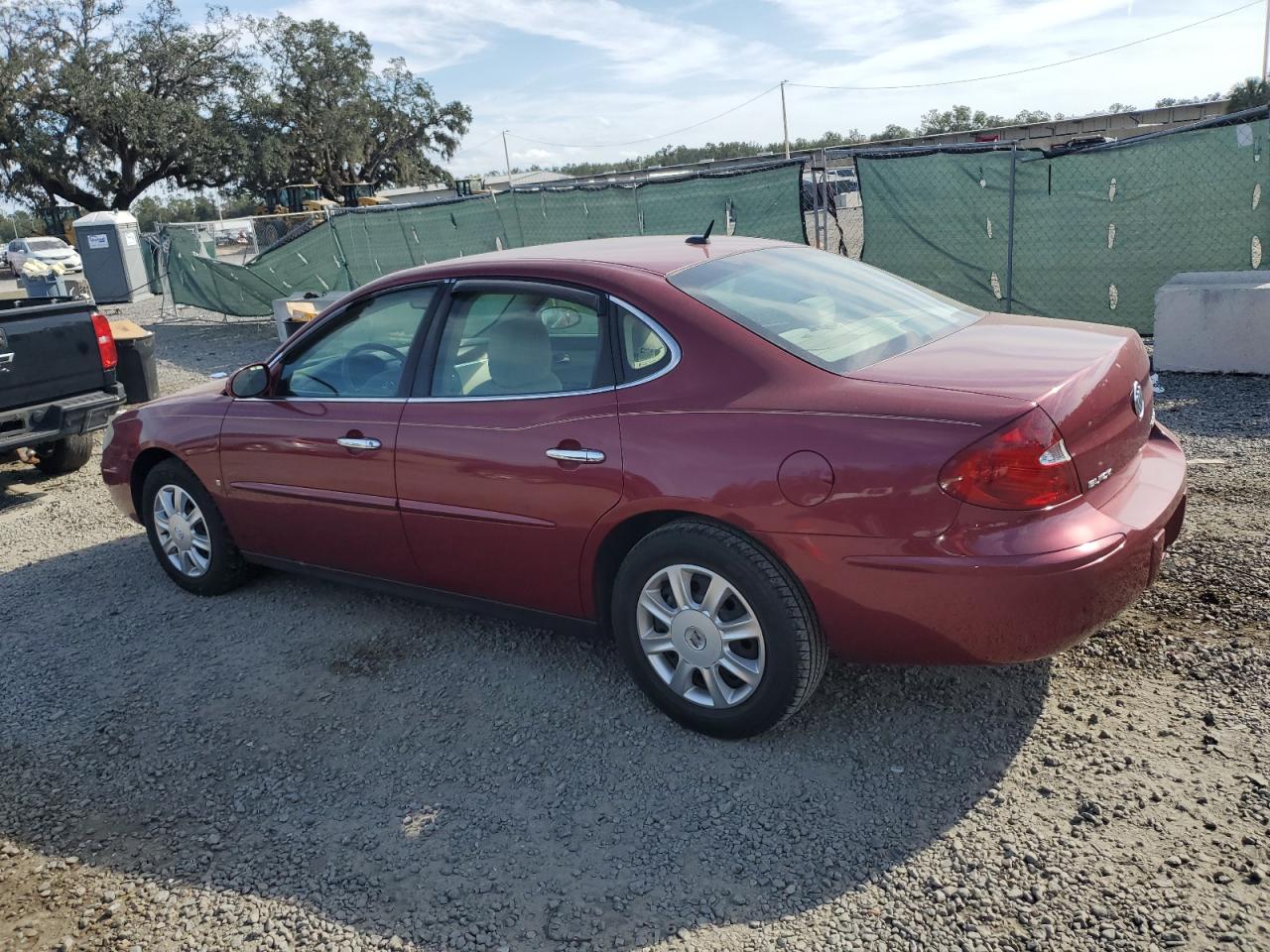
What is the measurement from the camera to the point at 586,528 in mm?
3434

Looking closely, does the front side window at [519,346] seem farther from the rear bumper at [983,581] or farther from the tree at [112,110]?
the tree at [112,110]

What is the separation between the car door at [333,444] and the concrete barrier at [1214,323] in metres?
6.17

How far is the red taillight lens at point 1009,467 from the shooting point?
8.98 feet

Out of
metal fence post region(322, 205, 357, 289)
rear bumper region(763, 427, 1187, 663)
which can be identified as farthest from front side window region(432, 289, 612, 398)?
metal fence post region(322, 205, 357, 289)

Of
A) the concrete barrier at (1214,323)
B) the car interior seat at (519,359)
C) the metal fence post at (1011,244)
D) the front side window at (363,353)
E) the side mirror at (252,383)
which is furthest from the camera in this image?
the metal fence post at (1011,244)

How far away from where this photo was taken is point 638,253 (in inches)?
152

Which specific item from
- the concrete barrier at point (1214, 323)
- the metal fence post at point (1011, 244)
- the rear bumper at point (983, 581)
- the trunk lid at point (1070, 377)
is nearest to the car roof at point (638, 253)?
the trunk lid at point (1070, 377)

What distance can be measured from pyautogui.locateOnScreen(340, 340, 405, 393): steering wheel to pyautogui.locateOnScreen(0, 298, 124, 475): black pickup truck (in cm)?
375

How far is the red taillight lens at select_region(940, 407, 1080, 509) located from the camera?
8.98ft

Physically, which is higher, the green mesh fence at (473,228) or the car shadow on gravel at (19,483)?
the green mesh fence at (473,228)

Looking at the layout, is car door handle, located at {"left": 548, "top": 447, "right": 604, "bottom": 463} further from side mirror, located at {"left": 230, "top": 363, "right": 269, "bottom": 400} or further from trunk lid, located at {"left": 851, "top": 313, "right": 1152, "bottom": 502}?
side mirror, located at {"left": 230, "top": 363, "right": 269, "bottom": 400}

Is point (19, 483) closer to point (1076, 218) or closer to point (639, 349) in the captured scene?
point (639, 349)

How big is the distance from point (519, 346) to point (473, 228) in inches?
423

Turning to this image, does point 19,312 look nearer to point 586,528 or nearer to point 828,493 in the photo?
point 586,528
